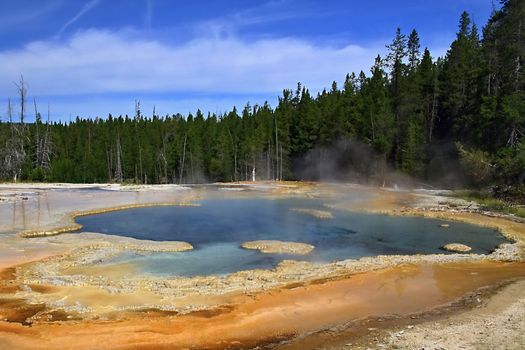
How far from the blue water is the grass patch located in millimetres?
5815

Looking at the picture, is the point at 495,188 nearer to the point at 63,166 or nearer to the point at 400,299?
the point at 400,299

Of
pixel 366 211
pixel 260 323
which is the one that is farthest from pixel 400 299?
pixel 366 211

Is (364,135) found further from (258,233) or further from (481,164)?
(258,233)

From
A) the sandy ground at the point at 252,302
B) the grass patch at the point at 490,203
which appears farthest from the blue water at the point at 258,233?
the grass patch at the point at 490,203

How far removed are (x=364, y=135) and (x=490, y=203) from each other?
28143 mm

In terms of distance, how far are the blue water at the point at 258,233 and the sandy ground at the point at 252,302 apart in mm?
1778

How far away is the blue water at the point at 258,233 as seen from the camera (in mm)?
20453

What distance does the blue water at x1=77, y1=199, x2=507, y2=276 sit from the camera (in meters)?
20.5

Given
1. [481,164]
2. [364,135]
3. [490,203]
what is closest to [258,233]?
[490,203]

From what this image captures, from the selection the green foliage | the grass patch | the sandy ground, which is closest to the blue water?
the sandy ground

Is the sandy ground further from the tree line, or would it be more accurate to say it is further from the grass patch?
the tree line

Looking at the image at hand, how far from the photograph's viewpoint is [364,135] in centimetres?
6350

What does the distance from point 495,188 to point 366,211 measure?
12719 mm

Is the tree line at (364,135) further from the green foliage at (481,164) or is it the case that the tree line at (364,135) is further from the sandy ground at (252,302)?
A: the sandy ground at (252,302)
